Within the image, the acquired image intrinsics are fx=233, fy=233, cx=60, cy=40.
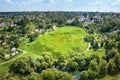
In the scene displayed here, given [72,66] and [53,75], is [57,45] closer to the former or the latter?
[72,66]

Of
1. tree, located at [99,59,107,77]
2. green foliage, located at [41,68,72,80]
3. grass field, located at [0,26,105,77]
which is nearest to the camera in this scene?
green foliage, located at [41,68,72,80]

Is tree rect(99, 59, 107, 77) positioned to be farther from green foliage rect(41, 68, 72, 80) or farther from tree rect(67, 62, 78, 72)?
tree rect(67, 62, 78, 72)

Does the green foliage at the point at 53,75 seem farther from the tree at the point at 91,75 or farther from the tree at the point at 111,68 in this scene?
the tree at the point at 111,68

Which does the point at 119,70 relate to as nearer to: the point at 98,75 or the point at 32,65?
the point at 98,75

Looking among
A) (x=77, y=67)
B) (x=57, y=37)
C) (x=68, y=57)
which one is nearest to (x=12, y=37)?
(x=57, y=37)

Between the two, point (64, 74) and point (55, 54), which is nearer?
point (64, 74)

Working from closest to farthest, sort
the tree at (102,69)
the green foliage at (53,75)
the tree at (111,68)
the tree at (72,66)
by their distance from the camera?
the green foliage at (53,75) < the tree at (102,69) < the tree at (111,68) < the tree at (72,66)

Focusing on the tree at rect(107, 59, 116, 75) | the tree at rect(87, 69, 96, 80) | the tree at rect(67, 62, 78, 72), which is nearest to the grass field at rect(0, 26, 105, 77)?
the tree at rect(67, 62, 78, 72)

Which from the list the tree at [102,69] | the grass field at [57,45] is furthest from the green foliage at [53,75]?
the grass field at [57,45]
